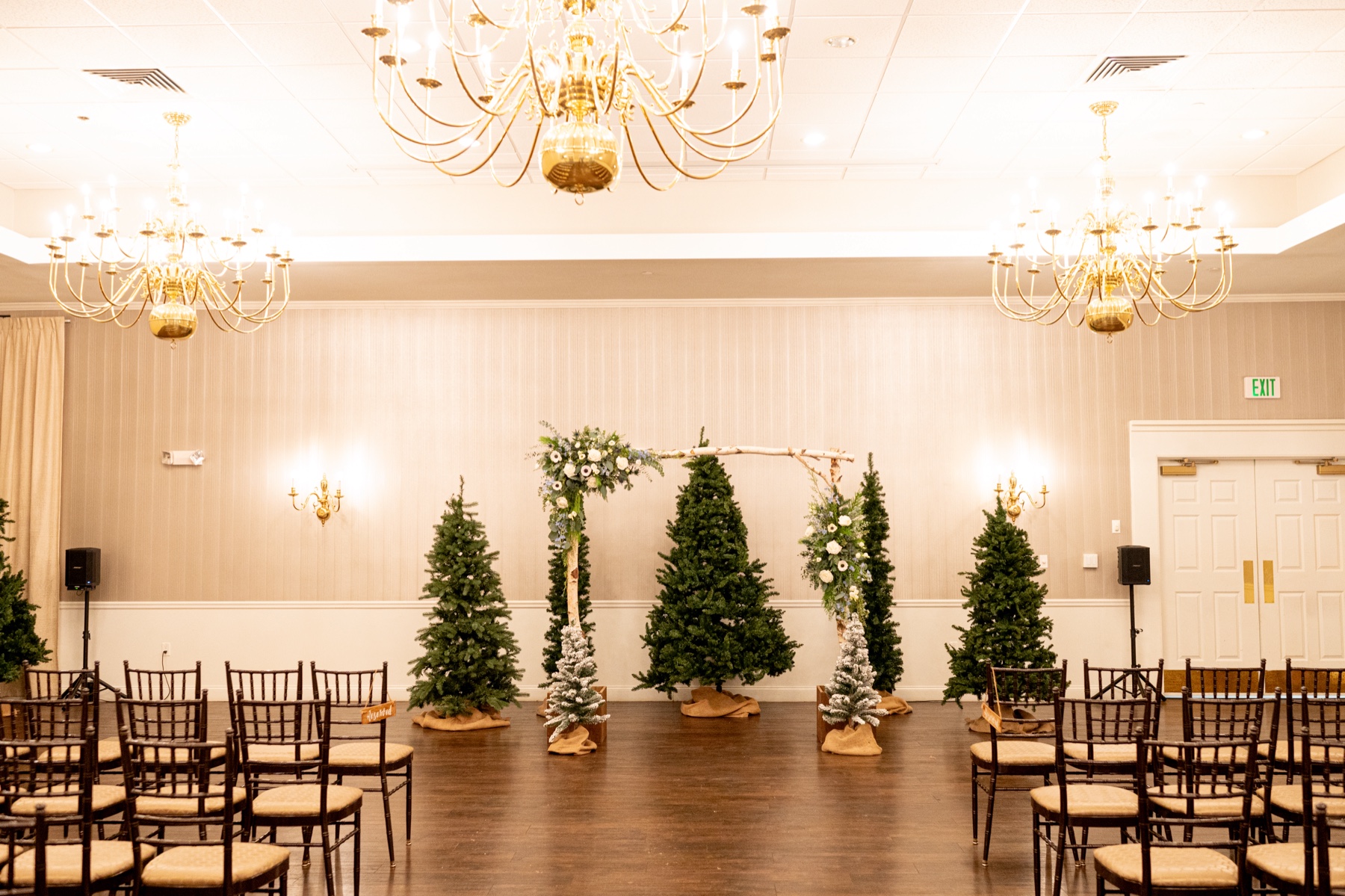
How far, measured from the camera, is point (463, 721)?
857 centimetres

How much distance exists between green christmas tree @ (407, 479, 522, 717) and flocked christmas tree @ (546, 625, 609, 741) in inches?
38.1

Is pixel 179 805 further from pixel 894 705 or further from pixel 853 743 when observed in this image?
pixel 894 705

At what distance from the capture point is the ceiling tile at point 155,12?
218 inches

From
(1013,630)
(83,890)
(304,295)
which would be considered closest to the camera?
(83,890)

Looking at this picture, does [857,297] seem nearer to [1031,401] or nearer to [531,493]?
[1031,401]

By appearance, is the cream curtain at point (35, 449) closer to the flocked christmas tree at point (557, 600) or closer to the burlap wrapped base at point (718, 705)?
the flocked christmas tree at point (557, 600)

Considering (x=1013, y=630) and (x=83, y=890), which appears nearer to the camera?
(x=83, y=890)

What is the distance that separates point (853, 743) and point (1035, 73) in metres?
4.88

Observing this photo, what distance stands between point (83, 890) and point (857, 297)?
8198 millimetres

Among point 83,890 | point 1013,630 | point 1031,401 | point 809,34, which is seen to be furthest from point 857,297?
point 83,890

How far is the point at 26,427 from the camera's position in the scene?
9.95 metres

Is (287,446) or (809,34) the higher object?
(809,34)

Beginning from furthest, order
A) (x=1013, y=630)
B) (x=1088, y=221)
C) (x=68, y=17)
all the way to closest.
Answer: (x=1013, y=630) < (x=1088, y=221) < (x=68, y=17)

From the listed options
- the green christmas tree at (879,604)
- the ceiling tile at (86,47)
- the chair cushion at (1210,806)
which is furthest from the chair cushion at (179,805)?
the green christmas tree at (879,604)
